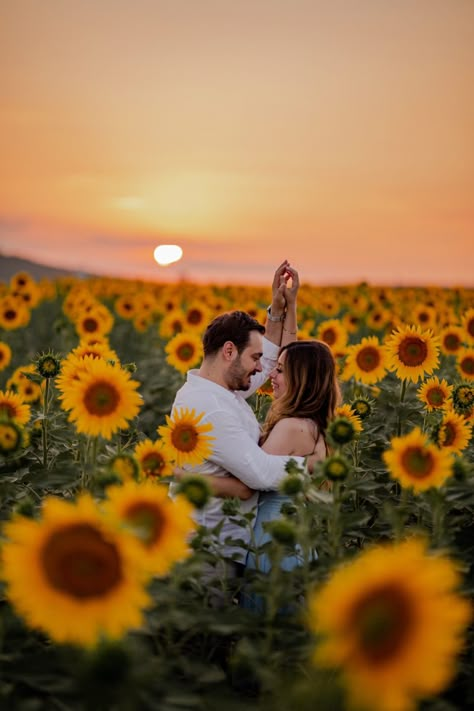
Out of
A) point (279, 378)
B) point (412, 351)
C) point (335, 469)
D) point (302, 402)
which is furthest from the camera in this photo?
point (412, 351)

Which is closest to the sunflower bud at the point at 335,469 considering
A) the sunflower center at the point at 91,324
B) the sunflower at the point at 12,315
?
the sunflower center at the point at 91,324

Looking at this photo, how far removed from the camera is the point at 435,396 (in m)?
4.09

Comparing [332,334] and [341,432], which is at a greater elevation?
[332,334]

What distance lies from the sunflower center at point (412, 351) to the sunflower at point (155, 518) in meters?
2.86

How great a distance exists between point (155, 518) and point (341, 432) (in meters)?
0.93

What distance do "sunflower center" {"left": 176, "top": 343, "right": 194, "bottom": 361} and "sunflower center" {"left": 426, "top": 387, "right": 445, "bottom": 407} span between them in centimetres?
288

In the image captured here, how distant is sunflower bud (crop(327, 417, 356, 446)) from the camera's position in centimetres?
266

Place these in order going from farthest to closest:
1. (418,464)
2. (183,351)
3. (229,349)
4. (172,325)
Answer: (172,325) < (183,351) < (229,349) < (418,464)

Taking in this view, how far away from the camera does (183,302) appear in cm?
1520

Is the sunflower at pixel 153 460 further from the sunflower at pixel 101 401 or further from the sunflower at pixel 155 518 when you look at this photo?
the sunflower at pixel 155 518

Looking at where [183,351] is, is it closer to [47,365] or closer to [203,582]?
[47,365]

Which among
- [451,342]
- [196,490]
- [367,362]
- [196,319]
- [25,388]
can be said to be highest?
[196,319]

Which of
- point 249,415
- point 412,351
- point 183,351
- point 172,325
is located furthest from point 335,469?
point 172,325

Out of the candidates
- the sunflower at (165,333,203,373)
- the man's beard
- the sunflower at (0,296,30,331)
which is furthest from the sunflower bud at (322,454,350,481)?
the sunflower at (0,296,30,331)
